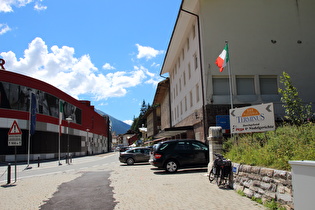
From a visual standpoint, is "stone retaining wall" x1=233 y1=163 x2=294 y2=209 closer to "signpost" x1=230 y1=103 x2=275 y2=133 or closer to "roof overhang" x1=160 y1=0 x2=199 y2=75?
"signpost" x1=230 y1=103 x2=275 y2=133

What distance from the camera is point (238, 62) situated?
20.9 meters

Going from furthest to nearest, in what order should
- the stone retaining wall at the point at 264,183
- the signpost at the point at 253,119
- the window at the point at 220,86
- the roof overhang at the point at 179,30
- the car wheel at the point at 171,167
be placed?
the roof overhang at the point at 179,30 < the window at the point at 220,86 < the car wheel at the point at 171,167 < the signpost at the point at 253,119 < the stone retaining wall at the point at 264,183

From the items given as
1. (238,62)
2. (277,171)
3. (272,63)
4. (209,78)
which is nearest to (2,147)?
(209,78)

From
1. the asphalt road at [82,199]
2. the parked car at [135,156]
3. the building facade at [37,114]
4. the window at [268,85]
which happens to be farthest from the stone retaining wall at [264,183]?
the building facade at [37,114]

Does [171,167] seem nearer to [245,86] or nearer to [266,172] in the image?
[266,172]

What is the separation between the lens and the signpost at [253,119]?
10125mm

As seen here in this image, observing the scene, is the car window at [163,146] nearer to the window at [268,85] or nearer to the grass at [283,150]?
the grass at [283,150]

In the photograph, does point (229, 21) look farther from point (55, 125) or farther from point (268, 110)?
point (55, 125)

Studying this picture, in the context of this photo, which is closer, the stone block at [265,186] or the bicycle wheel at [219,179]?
the stone block at [265,186]

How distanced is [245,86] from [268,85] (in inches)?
72.6

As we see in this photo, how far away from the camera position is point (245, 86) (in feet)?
68.5

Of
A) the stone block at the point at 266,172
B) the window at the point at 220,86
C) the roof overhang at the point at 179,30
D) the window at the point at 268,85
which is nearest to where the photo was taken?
the stone block at the point at 266,172

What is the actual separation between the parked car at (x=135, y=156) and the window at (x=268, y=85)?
10276 mm

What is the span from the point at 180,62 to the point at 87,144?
120 ft
